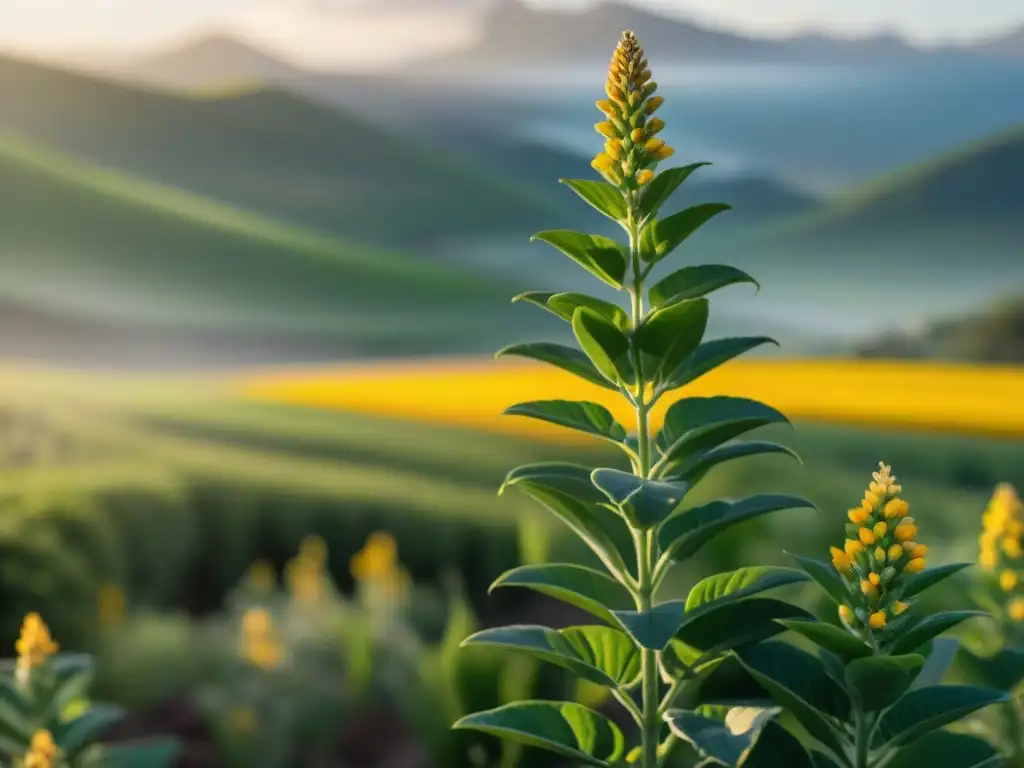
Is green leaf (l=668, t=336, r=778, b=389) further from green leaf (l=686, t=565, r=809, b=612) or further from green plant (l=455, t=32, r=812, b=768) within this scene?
green leaf (l=686, t=565, r=809, b=612)

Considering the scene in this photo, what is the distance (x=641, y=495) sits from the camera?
657 mm

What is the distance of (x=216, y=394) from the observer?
12.6 feet

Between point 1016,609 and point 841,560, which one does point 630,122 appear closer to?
point 841,560

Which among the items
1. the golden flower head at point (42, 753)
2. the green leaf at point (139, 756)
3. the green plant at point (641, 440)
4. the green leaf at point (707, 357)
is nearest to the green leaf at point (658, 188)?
the green plant at point (641, 440)

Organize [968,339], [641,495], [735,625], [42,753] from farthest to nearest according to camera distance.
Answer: [968,339] < [42,753] < [735,625] < [641,495]

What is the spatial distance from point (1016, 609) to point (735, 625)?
64 centimetres

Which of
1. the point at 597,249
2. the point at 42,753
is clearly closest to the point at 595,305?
the point at 597,249

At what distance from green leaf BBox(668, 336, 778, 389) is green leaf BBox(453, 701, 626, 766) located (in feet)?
0.80

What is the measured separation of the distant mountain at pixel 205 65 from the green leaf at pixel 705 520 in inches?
132

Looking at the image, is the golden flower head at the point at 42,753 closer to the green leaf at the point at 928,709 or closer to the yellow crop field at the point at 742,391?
the green leaf at the point at 928,709

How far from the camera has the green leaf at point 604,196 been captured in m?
0.75

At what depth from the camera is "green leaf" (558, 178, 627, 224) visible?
75cm

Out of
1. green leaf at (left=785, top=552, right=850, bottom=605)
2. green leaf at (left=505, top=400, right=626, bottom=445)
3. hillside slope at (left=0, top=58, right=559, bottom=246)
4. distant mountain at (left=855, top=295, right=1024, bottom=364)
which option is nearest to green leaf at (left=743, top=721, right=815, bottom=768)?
green leaf at (left=785, top=552, right=850, bottom=605)

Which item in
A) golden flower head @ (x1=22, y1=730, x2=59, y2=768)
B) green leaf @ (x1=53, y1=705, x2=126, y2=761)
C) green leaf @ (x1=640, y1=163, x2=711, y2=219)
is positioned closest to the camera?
green leaf @ (x1=640, y1=163, x2=711, y2=219)
